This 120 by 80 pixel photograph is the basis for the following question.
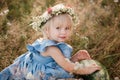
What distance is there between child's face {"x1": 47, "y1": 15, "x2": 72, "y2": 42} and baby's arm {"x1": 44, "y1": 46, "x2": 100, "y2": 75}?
0.51 ft

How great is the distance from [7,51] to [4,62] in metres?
0.27

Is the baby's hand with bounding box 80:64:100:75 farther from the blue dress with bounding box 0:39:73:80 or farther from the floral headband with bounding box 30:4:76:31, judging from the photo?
the floral headband with bounding box 30:4:76:31

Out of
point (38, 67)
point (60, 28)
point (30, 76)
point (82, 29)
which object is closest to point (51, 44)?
point (60, 28)

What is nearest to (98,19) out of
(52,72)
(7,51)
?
(7,51)

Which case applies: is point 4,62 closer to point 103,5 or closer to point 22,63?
point 22,63

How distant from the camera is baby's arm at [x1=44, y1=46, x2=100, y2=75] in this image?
4773 mm

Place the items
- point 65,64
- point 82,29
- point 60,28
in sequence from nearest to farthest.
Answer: point 65,64 < point 60,28 < point 82,29

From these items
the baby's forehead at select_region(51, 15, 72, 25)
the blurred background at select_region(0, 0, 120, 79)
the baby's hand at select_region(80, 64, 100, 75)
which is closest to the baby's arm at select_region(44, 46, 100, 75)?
the baby's hand at select_region(80, 64, 100, 75)

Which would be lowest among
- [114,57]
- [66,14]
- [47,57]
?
[114,57]

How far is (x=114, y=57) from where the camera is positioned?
583 centimetres

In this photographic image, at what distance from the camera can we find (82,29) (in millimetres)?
6375

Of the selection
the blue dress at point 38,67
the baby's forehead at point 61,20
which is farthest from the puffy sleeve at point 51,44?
the baby's forehead at point 61,20

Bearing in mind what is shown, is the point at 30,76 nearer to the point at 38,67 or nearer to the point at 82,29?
the point at 38,67

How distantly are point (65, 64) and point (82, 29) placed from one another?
5.50 ft
